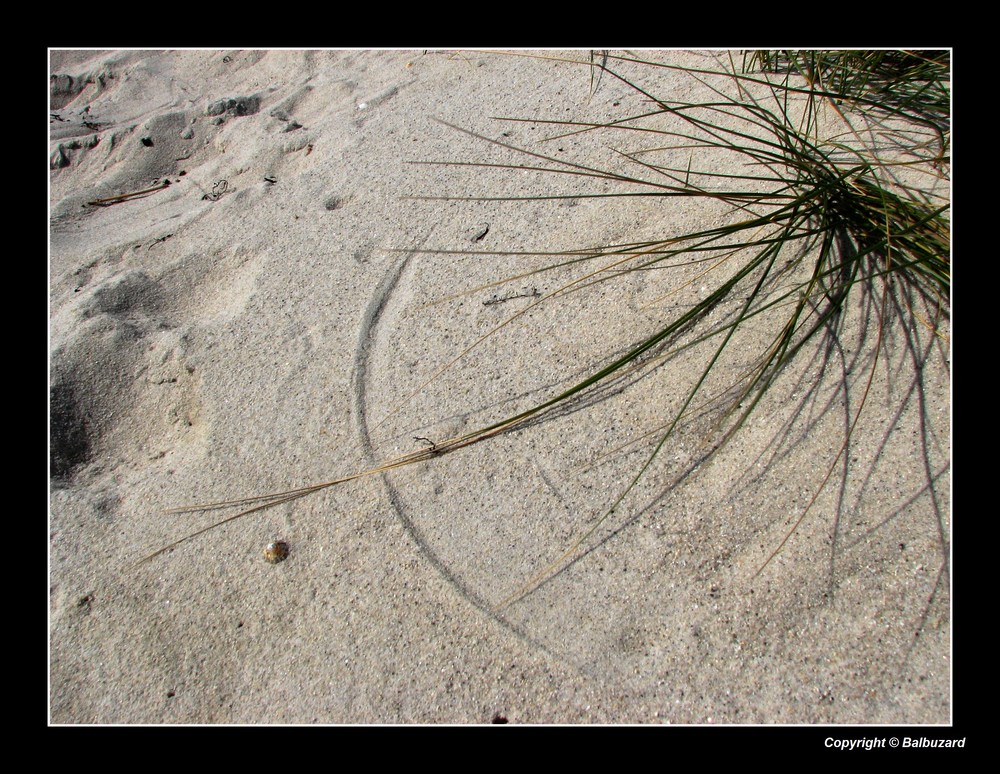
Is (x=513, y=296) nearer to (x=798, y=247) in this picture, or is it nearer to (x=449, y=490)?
(x=449, y=490)

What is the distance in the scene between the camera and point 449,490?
5.09ft

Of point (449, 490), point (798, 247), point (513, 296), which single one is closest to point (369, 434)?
point (449, 490)

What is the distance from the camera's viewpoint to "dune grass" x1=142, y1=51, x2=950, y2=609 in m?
1.52

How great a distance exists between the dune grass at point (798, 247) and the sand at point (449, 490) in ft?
0.12

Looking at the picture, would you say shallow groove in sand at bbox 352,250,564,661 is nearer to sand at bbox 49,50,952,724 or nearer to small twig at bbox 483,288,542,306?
sand at bbox 49,50,952,724

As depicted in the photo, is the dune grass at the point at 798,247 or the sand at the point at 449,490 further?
the dune grass at the point at 798,247

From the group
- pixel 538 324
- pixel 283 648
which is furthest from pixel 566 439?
pixel 283 648

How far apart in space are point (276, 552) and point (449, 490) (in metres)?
0.38

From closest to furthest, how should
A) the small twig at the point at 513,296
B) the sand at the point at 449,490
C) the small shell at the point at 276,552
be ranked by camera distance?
the sand at the point at 449,490 < the small shell at the point at 276,552 < the small twig at the point at 513,296

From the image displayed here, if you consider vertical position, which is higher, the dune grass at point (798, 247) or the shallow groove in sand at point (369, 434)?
the dune grass at point (798, 247)

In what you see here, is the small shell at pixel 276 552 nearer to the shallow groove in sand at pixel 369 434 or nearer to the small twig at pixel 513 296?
the shallow groove in sand at pixel 369 434

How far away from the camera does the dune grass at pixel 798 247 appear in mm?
1517

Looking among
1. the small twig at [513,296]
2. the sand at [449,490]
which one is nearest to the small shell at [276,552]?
the sand at [449,490]

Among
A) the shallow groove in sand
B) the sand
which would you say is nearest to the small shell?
the sand
